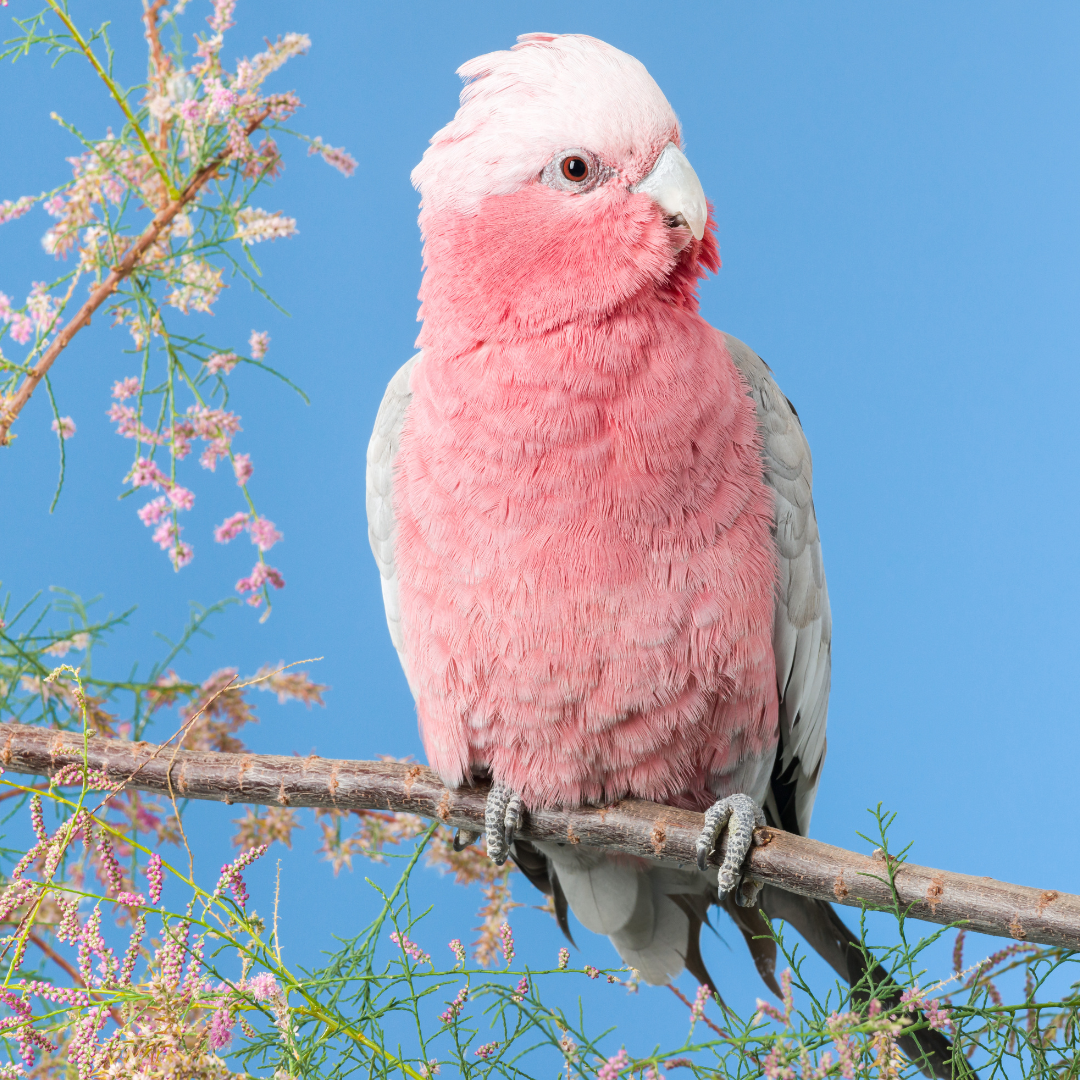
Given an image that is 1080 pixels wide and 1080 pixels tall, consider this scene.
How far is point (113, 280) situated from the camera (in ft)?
6.96

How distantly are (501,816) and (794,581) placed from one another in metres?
0.67

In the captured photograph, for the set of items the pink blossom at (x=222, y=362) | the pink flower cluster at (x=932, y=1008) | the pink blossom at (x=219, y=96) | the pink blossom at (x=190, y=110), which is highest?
the pink blossom at (x=190, y=110)

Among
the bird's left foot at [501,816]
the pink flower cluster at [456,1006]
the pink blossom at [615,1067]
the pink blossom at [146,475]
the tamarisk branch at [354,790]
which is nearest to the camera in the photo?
the pink blossom at [615,1067]

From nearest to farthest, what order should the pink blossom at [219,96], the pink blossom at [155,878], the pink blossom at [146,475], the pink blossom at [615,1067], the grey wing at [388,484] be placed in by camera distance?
1. the pink blossom at [155,878]
2. the pink blossom at [615,1067]
3. the grey wing at [388,484]
4. the pink blossom at [219,96]
5. the pink blossom at [146,475]

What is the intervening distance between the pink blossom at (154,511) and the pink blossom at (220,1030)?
1373mm

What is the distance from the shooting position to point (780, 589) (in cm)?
185

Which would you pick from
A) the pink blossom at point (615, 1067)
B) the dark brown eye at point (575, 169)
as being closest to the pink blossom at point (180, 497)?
the dark brown eye at point (575, 169)

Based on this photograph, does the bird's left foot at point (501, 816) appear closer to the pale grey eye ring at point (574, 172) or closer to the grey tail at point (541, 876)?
the grey tail at point (541, 876)

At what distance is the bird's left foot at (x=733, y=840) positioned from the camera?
162 centimetres

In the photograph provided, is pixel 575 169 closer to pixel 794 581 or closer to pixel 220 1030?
pixel 794 581

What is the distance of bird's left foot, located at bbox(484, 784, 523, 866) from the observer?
1.76 meters

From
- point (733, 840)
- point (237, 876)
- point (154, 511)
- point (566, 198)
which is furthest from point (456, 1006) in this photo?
point (154, 511)

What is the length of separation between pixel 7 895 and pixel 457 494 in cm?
83

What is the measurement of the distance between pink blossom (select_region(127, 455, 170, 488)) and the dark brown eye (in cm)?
122
